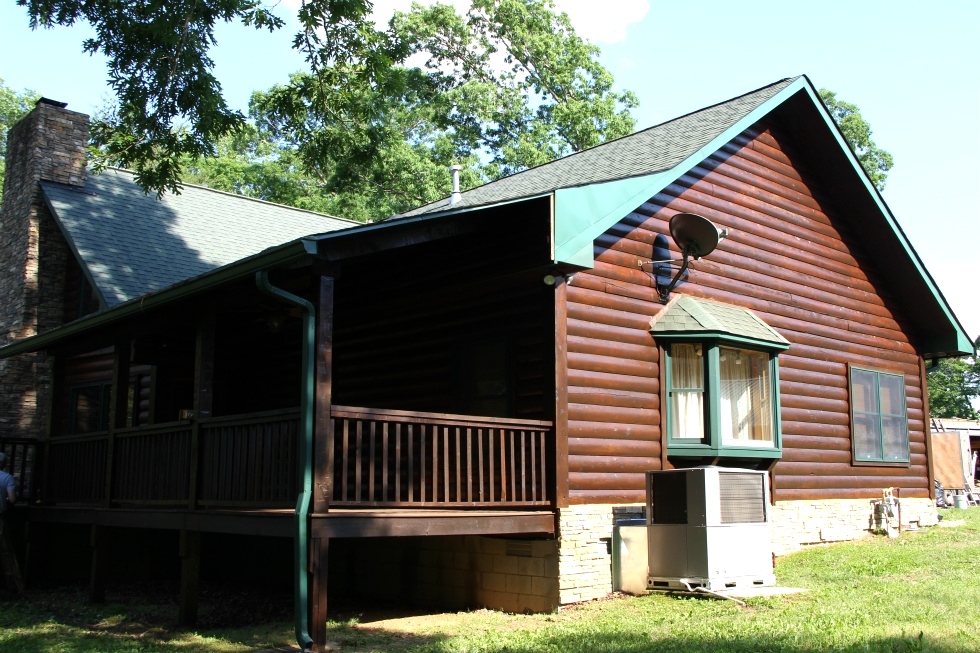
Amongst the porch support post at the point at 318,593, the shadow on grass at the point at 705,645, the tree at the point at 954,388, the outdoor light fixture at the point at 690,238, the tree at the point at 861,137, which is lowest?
the shadow on grass at the point at 705,645

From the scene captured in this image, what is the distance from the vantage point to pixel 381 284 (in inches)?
503

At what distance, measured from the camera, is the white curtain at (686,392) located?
12180 millimetres

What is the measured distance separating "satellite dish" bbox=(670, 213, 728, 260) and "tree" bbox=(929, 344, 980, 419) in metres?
43.9

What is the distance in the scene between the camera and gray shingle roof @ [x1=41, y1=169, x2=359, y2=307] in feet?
55.5

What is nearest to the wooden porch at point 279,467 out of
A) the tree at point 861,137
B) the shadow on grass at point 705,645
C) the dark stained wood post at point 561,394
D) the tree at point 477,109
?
the dark stained wood post at point 561,394

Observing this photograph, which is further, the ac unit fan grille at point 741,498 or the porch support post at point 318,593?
the ac unit fan grille at point 741,498

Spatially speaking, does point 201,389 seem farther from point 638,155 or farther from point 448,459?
point 638,155

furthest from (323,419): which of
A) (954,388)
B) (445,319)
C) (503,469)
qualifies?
(954,388)

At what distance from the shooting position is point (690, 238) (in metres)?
12.3

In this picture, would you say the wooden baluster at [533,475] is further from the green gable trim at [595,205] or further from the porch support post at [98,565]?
the porch support post at [98,565]

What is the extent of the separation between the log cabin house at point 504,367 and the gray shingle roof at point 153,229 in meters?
0.11

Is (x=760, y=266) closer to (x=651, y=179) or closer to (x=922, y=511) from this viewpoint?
(x=651, y=179)

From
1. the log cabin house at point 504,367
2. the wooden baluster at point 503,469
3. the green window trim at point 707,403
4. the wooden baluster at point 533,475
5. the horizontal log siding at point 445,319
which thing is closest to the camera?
the log cabin house at point 504,367

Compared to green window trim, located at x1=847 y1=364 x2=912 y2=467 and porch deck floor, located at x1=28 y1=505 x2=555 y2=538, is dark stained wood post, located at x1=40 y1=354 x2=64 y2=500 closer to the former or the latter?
porch deck floor, located at x1=28 y1=505 x2=555 y2=538
